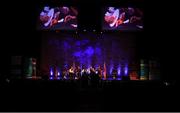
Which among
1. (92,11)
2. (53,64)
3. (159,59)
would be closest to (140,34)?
(159,59)

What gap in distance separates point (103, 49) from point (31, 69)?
398 cm

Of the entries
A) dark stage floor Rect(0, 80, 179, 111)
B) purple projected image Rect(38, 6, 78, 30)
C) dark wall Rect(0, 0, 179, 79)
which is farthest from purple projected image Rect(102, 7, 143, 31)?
dark stage floor Rect(0, 80, 179, 111)

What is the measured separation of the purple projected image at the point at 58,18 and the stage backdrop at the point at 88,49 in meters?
0.58

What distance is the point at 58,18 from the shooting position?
15531 millimetres

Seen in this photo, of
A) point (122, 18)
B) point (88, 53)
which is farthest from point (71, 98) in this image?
point (122, 18)

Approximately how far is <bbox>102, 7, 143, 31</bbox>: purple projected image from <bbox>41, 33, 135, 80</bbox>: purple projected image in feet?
2.30

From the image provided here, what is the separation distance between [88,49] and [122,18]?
8.08 feet

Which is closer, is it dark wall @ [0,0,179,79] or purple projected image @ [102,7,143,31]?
dark wall @ [0,0,179,79]

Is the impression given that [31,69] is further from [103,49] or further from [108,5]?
[108,5]

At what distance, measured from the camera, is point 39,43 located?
15.9m

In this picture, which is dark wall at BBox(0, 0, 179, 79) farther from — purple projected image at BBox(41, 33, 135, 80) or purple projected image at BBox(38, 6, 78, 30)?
purple projected image at BBox(41, 33, 135, 80)

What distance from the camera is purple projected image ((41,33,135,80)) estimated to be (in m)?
15.8

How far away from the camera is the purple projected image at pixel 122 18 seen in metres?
15.4

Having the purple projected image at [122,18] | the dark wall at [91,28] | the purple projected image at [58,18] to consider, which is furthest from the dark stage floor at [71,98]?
the purple projected image at [58,18]
